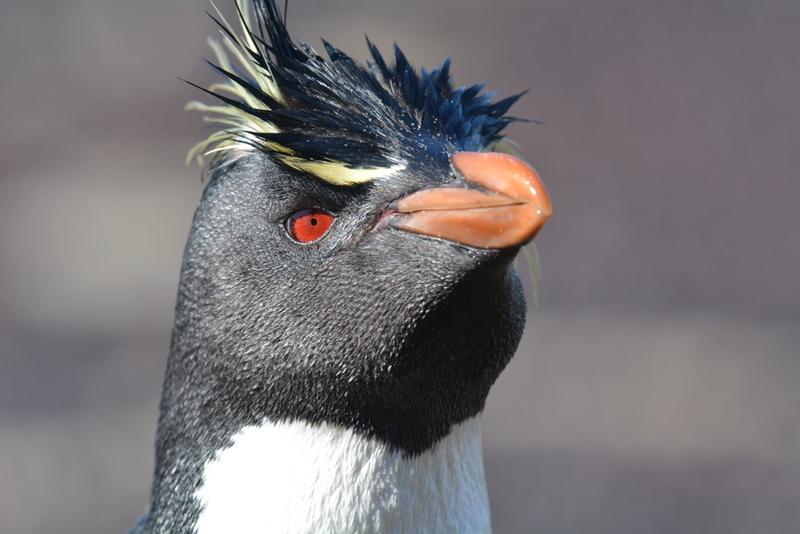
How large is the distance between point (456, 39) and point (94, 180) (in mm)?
2033

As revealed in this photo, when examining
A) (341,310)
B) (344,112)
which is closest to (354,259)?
(341,310)

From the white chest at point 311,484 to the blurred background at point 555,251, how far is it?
2.87m

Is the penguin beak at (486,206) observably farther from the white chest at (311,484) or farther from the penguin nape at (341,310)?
the white chest at (311,484)

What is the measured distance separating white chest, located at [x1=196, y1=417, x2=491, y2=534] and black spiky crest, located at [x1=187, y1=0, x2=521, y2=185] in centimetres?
44

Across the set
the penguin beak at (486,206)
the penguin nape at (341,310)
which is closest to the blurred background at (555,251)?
the penguin nape at (341,310)

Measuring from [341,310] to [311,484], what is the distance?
0.30 metres

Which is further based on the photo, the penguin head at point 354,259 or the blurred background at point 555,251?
the blurred background at point 555,251

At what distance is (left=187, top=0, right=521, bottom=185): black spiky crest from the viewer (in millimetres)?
1446

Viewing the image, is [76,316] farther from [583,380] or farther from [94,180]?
[583,380]

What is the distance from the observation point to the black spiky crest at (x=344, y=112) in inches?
56.9

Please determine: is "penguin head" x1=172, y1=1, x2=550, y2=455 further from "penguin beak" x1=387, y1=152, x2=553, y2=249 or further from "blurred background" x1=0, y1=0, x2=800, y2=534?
"blurred background" x1=0, y1=0, x2=800, y2=534

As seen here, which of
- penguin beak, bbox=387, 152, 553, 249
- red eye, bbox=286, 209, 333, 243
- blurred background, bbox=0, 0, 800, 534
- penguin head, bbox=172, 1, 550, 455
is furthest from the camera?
blurred background, bbox=0, 0, 800, 534

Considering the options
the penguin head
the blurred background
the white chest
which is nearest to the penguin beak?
the penguin head

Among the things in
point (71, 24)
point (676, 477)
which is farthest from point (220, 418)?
point (71, 24)
